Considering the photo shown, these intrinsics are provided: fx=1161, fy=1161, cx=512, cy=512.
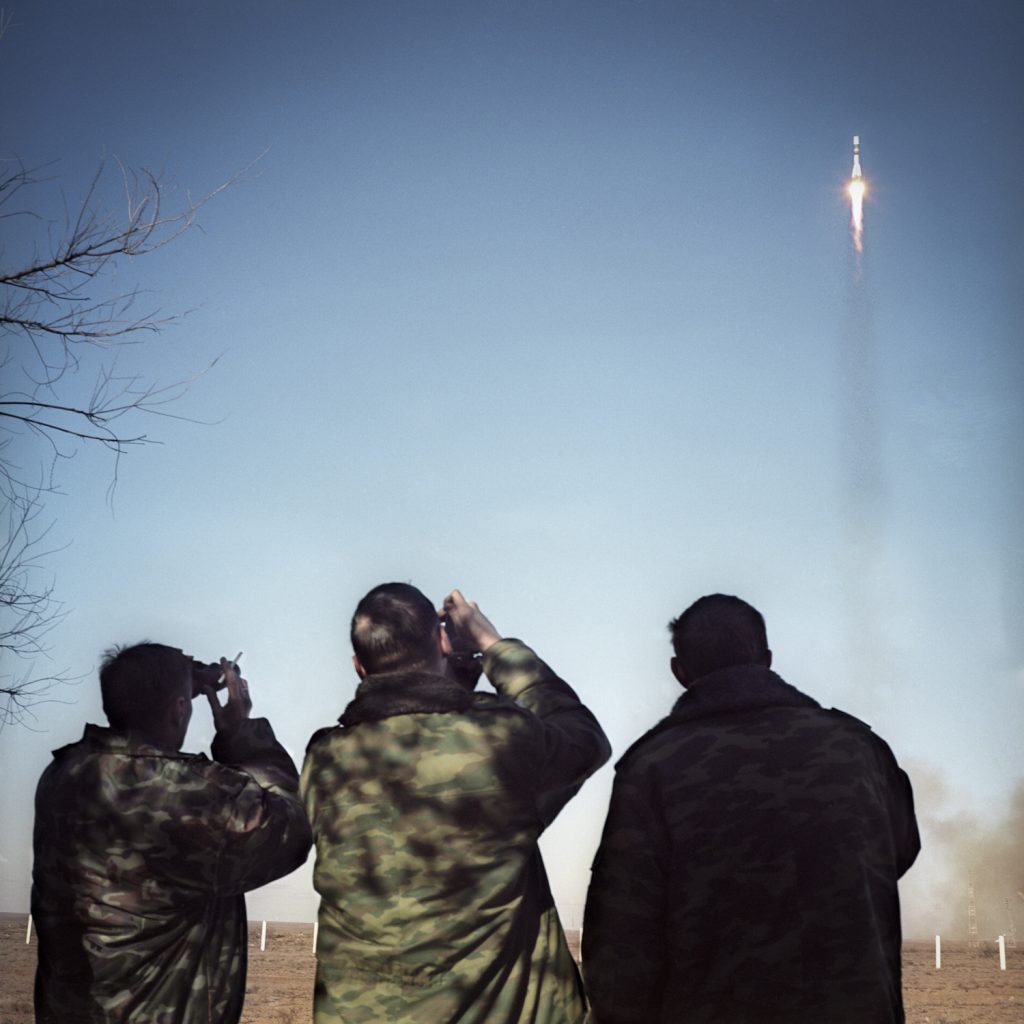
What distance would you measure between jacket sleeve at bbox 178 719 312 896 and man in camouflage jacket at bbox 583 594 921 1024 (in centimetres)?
117

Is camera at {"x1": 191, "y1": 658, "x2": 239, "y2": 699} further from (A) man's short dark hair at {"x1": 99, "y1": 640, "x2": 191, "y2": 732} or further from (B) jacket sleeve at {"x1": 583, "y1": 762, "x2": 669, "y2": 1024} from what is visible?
(B) jacket sleeve at {"x1": 583, "y1": 762, "x2": 669, "y2": 1024}

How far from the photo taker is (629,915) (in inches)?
161

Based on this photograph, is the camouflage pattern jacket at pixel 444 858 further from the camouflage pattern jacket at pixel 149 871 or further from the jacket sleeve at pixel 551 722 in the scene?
the camouflage pattern jacket at pixel 149 871

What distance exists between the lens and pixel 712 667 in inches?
169

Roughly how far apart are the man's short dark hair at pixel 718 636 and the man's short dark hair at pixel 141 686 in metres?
2.03

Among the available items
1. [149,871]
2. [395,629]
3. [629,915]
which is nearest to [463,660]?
[395,629]

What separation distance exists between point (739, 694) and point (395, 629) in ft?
4.09

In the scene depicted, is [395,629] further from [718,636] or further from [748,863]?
[748,863]

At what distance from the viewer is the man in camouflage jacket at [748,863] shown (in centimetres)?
385

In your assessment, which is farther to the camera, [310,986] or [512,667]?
[310,986]

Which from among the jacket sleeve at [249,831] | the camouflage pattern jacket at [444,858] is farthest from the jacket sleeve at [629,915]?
the jacket sleeve at [249,831]

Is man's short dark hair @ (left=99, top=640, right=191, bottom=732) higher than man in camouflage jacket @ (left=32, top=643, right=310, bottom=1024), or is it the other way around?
man's short dark hair @ (left=99, top=640, right=191, bottom=732)

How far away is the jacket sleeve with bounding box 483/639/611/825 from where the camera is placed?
13.3 ft

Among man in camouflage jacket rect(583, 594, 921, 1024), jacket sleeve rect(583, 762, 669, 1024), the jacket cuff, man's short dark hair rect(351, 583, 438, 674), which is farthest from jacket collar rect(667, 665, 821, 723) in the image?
man's short dark hair rect(351, 583, 438, 674)
